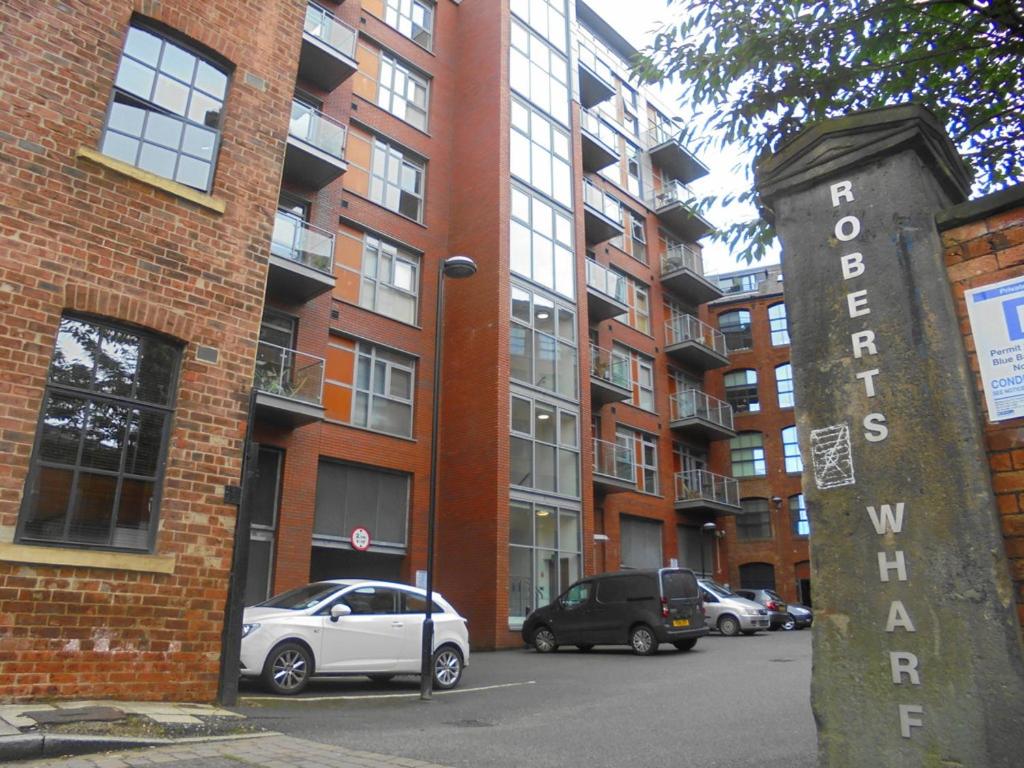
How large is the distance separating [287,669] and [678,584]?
9.46 metres

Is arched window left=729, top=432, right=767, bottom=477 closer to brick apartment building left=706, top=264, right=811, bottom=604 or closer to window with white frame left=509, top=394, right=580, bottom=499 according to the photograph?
→ brick apartment building left=706, top=264, right=811, bottom=604

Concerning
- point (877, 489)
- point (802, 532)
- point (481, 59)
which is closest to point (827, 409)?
point (877, 489)

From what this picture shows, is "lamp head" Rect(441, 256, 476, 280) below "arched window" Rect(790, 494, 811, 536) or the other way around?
the other way around

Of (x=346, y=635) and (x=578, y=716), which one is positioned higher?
(x=346, y=635)

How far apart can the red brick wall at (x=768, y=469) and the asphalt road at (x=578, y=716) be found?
78.1ft

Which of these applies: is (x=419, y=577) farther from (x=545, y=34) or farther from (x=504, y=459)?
(x=545, y=34)

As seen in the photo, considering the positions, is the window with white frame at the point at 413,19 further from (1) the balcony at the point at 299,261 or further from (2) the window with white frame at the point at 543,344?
(2) the window with white frame at the point at 543,344

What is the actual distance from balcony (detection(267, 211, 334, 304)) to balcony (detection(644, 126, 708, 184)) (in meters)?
20.6

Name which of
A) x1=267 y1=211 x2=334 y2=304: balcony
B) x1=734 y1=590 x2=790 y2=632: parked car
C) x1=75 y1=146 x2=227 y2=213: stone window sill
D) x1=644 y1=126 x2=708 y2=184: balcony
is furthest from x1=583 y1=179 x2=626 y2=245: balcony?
x1=75 y1=146 x2=227 y2=213: stone window sill

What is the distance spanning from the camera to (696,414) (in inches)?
1240

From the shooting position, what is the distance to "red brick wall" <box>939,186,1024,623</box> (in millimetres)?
3299

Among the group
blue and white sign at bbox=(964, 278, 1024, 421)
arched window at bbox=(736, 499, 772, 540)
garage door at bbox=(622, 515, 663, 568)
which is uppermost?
arched window at bbox=(736, 499, 772, 540)

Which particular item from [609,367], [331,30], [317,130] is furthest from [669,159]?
[317,130]

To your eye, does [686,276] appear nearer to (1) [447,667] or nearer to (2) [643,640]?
(2) [643,640]
